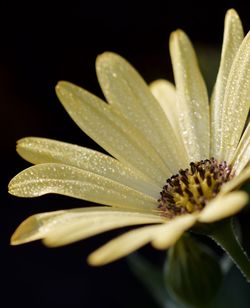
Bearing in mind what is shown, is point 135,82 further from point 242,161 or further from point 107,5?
point 107,5

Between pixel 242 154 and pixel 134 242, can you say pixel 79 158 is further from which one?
pixel 134 242

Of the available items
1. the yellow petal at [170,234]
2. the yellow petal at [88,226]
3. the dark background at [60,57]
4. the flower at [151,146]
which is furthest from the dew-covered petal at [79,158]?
the dark background at [60,57]

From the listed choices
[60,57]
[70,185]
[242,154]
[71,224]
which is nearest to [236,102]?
[242,154]

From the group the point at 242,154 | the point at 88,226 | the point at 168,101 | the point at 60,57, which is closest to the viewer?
the point at 88,226

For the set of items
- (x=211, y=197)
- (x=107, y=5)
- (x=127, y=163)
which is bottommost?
(x=211, y=197)

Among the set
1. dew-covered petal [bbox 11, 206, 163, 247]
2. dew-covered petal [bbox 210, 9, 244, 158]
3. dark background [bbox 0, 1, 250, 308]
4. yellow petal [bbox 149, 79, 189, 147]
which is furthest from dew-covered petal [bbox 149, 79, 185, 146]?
dark background [bbox 0, 1, 250, 308]

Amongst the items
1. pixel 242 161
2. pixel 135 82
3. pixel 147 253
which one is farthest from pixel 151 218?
pixel 147 253
